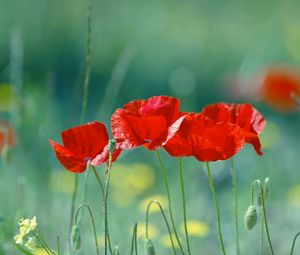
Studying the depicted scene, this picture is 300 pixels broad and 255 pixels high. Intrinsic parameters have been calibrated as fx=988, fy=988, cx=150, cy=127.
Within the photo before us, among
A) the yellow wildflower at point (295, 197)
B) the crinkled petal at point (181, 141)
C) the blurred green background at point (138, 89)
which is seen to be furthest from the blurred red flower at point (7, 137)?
the yellow wildflower at point (295, 197)

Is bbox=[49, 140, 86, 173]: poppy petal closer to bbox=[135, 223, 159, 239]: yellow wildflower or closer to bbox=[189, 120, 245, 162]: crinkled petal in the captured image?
bbox=[189, 120, 245, 162]: crinkled petal

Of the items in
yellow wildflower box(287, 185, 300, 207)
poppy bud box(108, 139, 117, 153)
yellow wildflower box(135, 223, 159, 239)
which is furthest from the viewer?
yellow wildflower box(287, 185, 300, 207)

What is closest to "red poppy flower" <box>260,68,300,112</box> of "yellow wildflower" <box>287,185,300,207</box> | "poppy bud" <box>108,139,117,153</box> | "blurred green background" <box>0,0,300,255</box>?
"blurred green background" <box>0,0,300,255</box>

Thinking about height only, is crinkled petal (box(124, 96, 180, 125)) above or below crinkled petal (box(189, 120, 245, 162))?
above

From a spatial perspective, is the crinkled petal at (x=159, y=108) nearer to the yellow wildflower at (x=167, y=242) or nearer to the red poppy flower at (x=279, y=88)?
the yellow wildflower at (x=167, y=242)

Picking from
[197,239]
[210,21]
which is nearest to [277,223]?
[197,239]
